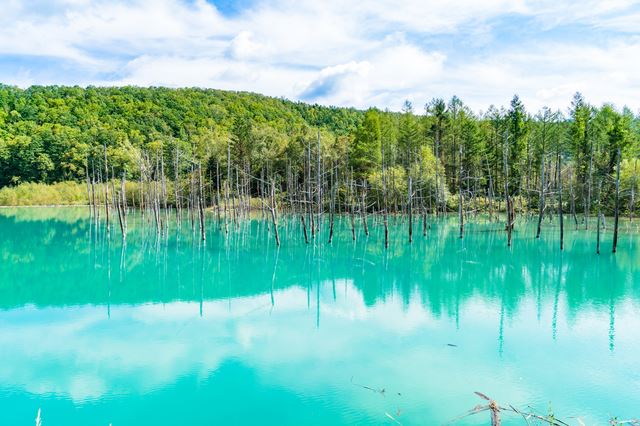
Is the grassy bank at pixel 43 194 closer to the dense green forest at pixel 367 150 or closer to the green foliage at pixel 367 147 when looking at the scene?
the dense green forest at pixel 367 150

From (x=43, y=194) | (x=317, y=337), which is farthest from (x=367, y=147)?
(x=43, y=194)

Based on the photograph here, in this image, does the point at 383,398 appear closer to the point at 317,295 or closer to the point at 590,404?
the point at 590,404

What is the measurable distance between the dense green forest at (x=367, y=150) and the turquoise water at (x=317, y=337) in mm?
6649

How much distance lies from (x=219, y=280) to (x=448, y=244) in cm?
1412

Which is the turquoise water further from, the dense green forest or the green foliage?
the green foliage

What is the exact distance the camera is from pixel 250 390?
29.8 feet

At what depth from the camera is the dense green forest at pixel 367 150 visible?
1499 inches

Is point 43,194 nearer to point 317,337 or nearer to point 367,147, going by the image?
point 367,147

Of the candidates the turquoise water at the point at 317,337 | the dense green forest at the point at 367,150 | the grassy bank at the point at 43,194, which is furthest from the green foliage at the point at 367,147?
the grassy bank at the point at 43,194

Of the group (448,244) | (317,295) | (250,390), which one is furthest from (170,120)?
(250,390)

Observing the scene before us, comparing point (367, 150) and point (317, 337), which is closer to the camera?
point (317, 337)

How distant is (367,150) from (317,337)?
32.9 metres

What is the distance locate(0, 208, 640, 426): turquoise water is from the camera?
850 cm

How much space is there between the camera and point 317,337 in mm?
12180
